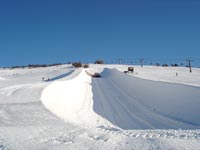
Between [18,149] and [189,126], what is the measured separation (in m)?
8.58

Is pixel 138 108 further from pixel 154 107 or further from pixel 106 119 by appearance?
pixel 106 119

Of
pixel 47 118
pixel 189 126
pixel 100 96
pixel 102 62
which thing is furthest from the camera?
pixel 102 62

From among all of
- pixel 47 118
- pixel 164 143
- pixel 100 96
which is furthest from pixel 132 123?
pixel 100 96

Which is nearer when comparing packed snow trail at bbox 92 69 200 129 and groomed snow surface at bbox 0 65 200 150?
groomed snow surface at bbox 0 65 200 150

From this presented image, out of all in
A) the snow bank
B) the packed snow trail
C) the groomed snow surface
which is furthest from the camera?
the snow bank

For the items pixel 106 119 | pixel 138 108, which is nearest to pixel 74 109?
pixel 106 119

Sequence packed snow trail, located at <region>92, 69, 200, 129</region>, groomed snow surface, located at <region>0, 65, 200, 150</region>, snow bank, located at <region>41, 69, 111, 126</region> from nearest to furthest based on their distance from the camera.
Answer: groomed snow surface, located at <region>0, 65, 200, 150</region>, packed snow trail, located at <region>92, 69, 200, 129</region>, snow bank, located at <region>41, 69, 111, 126</region>

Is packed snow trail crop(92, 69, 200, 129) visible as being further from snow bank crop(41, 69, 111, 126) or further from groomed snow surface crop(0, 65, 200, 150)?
snow bank crop(41, 69, 111, 126)

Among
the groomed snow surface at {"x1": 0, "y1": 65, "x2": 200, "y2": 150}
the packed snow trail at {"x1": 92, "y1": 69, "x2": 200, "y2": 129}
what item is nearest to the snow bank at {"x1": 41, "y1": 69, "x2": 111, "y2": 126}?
the groomed snow surface at {"x1": 0, "y1": 65, "x2": 200, "y2": 150}

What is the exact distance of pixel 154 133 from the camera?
386 inches

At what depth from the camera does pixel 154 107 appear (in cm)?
2067

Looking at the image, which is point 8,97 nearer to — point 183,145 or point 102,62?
point 183,145

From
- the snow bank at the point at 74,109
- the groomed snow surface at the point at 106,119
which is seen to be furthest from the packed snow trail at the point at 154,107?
the snow bank at the point at 74,109

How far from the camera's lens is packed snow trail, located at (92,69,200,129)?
16062mm
